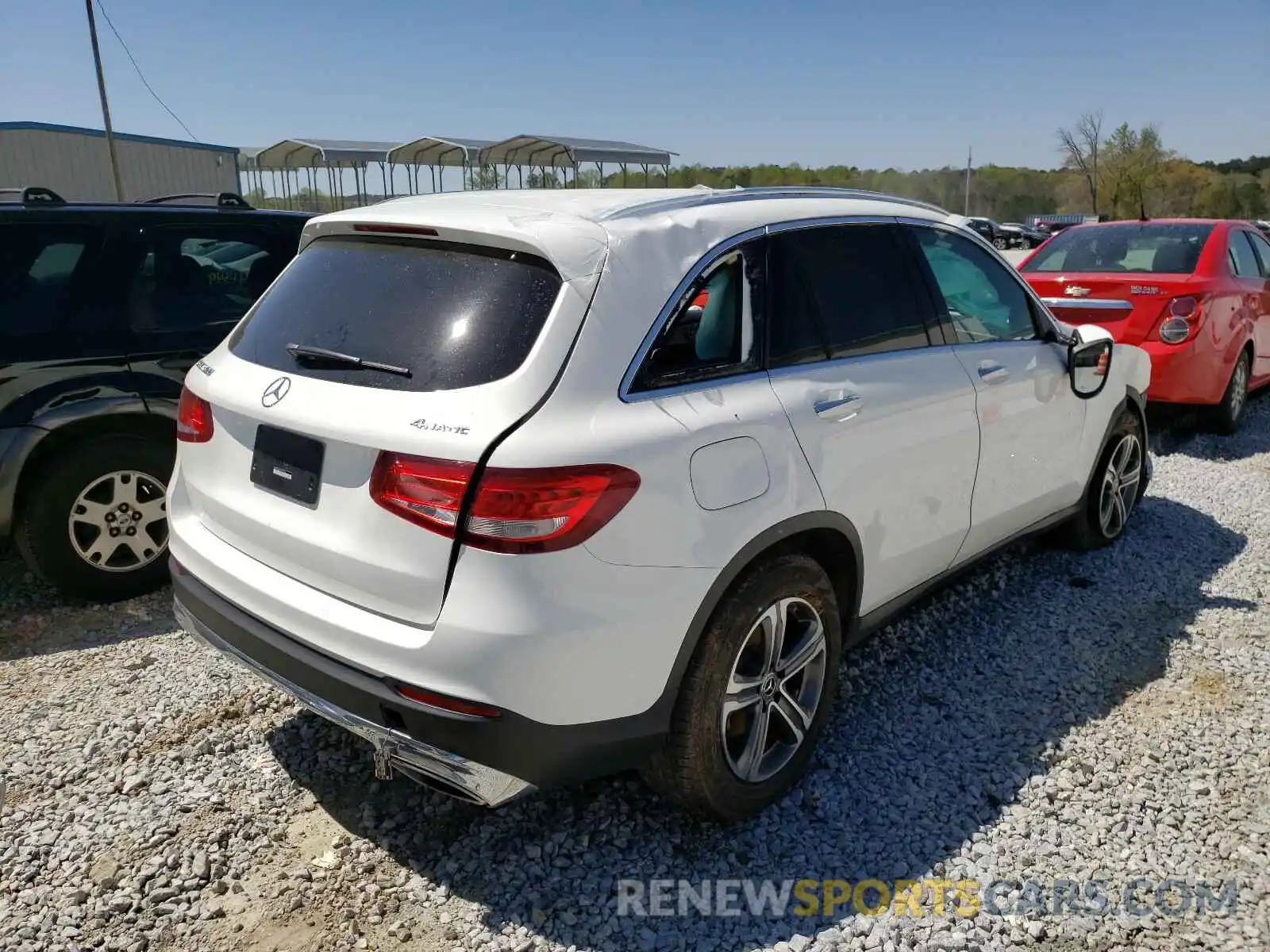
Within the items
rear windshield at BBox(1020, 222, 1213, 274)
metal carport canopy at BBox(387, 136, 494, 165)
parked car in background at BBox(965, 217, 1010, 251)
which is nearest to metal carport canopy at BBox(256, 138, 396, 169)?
metal carport canopy at BBox(387, 136, 494, 165)

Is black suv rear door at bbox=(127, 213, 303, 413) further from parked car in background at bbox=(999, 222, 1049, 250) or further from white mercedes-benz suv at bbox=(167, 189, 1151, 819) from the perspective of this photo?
parked car in background at bbox=(999, 222, 1049, 250)

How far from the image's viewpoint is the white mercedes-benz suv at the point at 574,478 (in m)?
2.14

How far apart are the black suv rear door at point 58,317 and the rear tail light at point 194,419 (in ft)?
4.68

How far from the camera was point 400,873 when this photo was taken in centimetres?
259

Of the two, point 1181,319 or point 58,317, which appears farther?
point 1181,319

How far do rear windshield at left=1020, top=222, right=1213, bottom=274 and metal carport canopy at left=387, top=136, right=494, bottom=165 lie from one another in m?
25.9

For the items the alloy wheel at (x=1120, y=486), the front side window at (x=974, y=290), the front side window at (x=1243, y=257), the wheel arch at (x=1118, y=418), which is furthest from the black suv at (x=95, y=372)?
the front side window at (x=1243, y=257)

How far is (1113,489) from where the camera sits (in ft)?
15.7

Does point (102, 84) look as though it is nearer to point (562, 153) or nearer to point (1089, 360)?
point (562, 153)

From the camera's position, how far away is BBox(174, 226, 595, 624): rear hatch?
218 centimetres

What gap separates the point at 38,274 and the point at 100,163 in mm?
28963

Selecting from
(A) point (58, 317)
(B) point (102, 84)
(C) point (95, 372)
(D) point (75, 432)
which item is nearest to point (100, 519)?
(D) point (75, 432)

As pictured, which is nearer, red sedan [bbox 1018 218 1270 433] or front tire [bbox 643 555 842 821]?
front tire [bbox 643 555 842 821]

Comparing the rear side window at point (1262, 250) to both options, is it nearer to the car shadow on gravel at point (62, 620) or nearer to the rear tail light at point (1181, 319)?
the rear tail light at point (1181, 319)
